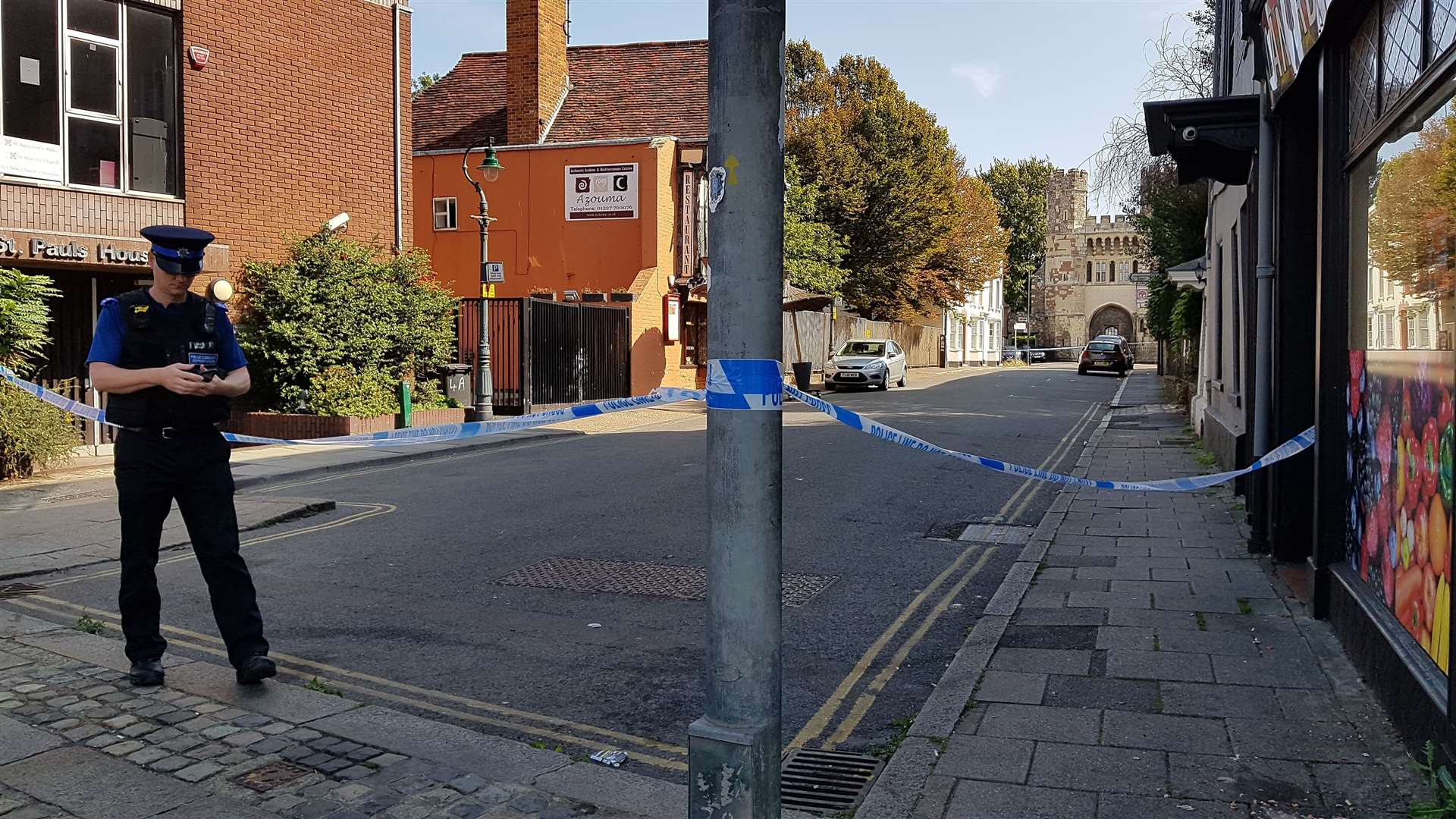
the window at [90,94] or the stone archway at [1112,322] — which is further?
the stone archway at [1112,322]

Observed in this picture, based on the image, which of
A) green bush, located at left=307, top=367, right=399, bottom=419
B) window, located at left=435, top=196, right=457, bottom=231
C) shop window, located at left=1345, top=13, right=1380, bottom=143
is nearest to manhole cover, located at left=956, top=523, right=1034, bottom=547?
shop window, located at left=1345, top=13, right=1380, bottom=143

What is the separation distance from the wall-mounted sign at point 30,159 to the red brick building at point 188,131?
0.7 inches

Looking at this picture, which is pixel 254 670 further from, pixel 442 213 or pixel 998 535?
pixel 442 213

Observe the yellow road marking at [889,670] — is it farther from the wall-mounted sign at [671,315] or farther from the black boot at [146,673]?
the wall-mounted sign at [671,315]

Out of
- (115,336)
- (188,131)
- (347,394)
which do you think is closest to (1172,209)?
(347,394)

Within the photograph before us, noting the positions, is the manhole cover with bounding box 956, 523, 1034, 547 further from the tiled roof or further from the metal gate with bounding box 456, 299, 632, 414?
the tiled roof

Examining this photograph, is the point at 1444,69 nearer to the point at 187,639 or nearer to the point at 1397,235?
the point at 1397,235

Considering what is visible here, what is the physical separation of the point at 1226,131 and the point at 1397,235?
12.3 feet

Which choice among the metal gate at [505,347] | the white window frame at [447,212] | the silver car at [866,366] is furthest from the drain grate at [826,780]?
the silver car at [866,366]

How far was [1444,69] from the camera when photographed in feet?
12.3

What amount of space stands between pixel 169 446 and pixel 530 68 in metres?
25.6

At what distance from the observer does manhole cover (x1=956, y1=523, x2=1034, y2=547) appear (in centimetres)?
860

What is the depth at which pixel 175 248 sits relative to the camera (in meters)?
4.72

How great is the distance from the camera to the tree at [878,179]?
4459cm
